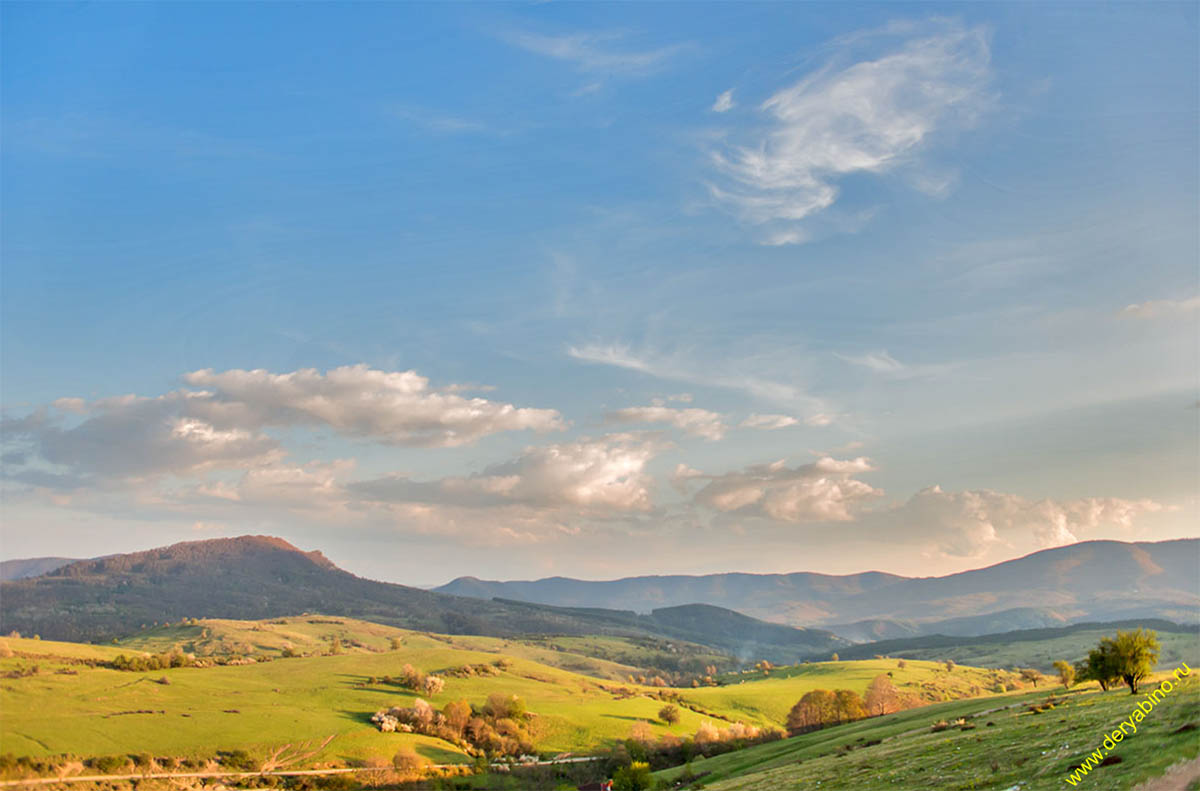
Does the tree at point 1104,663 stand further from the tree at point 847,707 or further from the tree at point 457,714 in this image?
the tree at point 457,714

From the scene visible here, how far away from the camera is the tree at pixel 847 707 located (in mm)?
162250

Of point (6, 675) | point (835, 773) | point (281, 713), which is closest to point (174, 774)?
point (281, 713)

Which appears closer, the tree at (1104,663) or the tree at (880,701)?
the tree at (1104,663)

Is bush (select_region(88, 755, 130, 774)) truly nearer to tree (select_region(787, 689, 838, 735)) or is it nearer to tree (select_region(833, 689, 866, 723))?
tree (select_region(787, 689, 838, 735))

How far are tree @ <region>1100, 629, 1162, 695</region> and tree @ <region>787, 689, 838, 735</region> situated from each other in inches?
3586

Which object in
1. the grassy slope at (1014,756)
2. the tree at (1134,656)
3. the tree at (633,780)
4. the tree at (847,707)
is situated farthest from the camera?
the tree at (847,707)

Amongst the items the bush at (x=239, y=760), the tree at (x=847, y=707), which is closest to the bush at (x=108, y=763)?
the bush at (x=239, y=760)

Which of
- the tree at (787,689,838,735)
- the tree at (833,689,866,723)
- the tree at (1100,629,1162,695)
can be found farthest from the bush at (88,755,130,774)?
the tree at (1100,629,1162,695)

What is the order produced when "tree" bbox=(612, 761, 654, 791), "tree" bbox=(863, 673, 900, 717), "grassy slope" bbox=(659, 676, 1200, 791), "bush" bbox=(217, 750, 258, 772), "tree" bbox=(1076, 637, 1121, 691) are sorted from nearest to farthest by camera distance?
"grassy slope" bbox=(659, 676, 1200, 791) < "tree" bbox=(1076, 637, 1121, 691) < "tree" bbox=(612, 761, 654, 791) < "bush" bbox=(217, 750, 258, 772) < "tree" bbox=(863, 673, 900, 717)

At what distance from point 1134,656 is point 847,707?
3719 inches

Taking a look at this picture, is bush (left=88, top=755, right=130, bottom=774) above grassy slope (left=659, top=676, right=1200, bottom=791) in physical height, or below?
below

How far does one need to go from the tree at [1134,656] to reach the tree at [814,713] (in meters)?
91.1

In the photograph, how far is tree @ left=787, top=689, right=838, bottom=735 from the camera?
534 ft

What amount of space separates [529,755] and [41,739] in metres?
→ 94.7
